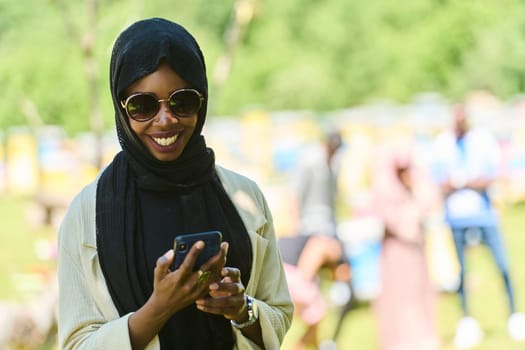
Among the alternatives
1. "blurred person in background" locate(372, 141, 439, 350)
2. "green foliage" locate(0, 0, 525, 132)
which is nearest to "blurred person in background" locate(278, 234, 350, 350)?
"blurred person in background" locate(372, 141, 439, 350)

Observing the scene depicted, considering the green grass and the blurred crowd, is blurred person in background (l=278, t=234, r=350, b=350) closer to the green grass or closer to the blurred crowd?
the blurred crowd

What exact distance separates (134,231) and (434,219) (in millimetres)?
9310

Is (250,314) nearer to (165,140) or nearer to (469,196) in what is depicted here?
(165,140)

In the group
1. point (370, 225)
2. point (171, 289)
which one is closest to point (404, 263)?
point (370, 225)

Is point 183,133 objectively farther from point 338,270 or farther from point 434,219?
point 434,219

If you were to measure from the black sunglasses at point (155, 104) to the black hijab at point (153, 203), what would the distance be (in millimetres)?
22

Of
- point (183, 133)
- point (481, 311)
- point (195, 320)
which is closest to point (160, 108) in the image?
point (183, 133)

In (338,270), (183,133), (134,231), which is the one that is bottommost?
(338,270)

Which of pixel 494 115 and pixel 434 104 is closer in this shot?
pixel 494 115

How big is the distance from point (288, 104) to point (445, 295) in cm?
1841

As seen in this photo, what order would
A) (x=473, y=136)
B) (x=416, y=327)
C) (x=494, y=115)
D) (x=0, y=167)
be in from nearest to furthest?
(x=416, y=327) < (x=473, y=136) < (x=494, y=115) < (x=0, y=167)

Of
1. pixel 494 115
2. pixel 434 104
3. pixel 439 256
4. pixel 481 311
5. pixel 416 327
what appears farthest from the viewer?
pixel 434 104

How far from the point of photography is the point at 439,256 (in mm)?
11164

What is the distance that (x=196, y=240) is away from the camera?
77.9 inches
